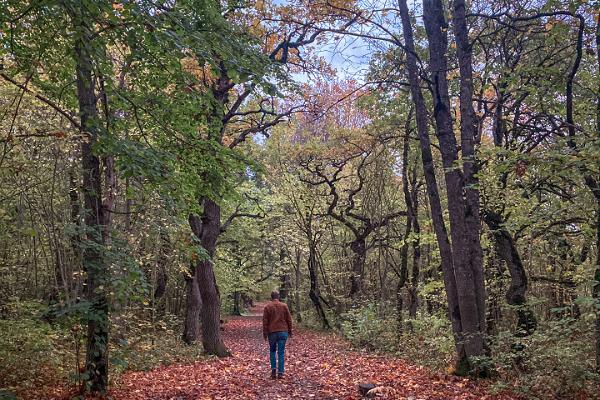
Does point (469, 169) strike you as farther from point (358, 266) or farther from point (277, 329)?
point (358, 266)

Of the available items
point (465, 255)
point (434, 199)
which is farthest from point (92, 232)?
point (434, 199)

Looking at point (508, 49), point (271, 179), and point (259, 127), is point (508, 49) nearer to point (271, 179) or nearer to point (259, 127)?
point (259, 127)

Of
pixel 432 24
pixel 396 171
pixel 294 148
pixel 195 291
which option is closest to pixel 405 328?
pixel 396 171

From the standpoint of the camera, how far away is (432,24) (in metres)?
9.12

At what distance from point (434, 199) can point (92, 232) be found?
22.0 ft

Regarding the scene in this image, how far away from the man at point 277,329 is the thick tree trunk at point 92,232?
359 cm

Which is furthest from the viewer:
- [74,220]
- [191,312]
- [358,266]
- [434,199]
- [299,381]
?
[358,266]

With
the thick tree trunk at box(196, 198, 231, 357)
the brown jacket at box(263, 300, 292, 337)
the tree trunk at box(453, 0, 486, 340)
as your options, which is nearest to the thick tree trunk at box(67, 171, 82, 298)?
the thick tree trunk at box(196, 198, 231, 357)

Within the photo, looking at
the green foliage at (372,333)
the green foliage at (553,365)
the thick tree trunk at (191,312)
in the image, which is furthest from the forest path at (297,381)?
the thick tree trunk at (191,312)

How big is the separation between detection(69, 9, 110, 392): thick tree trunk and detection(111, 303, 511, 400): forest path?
0.81m

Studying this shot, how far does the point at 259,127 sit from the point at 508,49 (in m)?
7.44

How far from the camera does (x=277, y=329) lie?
9797 millimetres

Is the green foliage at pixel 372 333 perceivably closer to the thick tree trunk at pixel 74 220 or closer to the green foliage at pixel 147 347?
the green foliage at pixel 147 347

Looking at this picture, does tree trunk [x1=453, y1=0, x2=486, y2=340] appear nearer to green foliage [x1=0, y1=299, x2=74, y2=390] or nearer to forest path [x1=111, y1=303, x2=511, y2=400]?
forest path [x1=111, y1=303, x2=511, y2=400]
